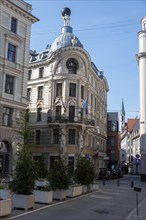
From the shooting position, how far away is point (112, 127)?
86438 mm

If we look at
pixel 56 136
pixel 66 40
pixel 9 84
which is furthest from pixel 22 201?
pixel 66 40

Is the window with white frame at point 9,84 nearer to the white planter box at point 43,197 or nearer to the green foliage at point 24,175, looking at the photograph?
the white planter box at point 43,197

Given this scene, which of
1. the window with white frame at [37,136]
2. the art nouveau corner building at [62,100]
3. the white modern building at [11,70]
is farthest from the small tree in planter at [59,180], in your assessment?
the window with white frame at [37,136]

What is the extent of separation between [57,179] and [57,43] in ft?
Answer: 119

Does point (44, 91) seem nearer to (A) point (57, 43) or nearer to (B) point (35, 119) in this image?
(B) point (35, 119)

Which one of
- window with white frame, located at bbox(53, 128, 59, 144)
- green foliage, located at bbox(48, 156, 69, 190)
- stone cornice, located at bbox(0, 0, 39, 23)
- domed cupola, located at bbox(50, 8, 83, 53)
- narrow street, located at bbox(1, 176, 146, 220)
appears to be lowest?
narrow street, located at bbox(1, 176, 146, 220)

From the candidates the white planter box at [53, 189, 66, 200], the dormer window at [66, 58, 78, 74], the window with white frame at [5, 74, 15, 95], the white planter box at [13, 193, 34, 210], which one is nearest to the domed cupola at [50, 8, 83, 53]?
the dormer window at [66, 58, 78, 74]

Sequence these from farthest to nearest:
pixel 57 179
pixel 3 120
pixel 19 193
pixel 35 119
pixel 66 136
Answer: pixel 35 119, pixel 66 136, pixel 3 120, pixel 57 179, pixel 19 193

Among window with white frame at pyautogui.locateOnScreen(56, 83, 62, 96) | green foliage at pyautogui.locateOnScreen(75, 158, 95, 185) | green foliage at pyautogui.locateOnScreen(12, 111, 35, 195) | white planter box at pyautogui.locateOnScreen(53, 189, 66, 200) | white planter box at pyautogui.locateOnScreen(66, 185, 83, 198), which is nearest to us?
green foliage at pyautogui.locateOnScreen(12, 111, 35, 195)

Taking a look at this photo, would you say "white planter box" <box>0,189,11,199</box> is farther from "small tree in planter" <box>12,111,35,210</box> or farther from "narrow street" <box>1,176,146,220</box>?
"narrow street" <box>1,176,146,220</box>

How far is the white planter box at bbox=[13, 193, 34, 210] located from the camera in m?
14.8

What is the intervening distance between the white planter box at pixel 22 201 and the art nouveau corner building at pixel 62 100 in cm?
3052

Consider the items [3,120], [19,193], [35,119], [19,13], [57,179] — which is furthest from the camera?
[35,119]

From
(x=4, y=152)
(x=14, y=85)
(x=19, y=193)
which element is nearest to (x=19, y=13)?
(x=14, y=85)
